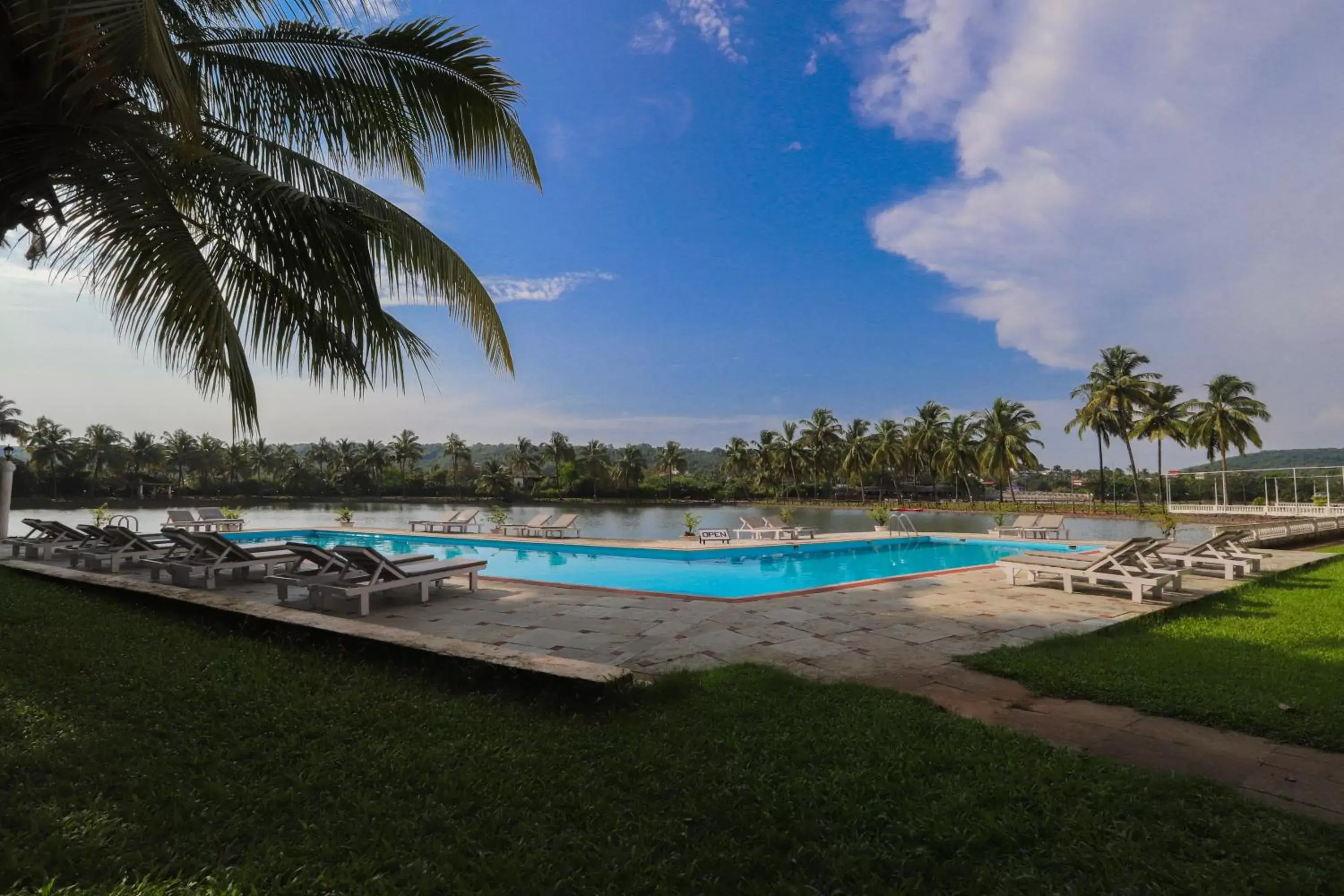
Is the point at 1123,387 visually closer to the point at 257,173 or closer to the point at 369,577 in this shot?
the point at 369,577

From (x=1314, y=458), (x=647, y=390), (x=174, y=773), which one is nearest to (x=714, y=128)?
(x=174, y=773)

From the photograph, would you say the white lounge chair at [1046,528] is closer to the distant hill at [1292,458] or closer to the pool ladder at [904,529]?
the pool ladder at [904,529]

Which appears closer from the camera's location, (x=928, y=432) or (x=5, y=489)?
(x=5, y=489)

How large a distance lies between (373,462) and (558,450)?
17.9 metres

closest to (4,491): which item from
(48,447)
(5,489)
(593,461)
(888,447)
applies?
(5,489)

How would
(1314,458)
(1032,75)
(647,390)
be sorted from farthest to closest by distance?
(1314,458)
(647,390)
(1032,75)

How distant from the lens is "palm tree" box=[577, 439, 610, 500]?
63.2 meters

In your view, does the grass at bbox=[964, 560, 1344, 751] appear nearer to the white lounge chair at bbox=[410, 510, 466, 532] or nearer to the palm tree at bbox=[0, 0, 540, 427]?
the palm tree at bbox=[0, 0, 540, 427]

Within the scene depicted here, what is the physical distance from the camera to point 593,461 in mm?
63188

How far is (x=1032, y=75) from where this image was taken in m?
8.80

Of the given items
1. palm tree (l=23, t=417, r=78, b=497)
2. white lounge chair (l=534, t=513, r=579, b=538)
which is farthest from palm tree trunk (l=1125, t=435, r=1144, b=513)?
palm tree (l=23, t=417, r=78, b=497)

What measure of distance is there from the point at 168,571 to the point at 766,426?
5371 centimetres

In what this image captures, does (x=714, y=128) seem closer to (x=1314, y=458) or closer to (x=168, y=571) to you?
(x=168, y=571)

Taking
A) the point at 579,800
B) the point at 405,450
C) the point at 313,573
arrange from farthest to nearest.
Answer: the point at 405,450
the point at 313,573
the point at 579,800
